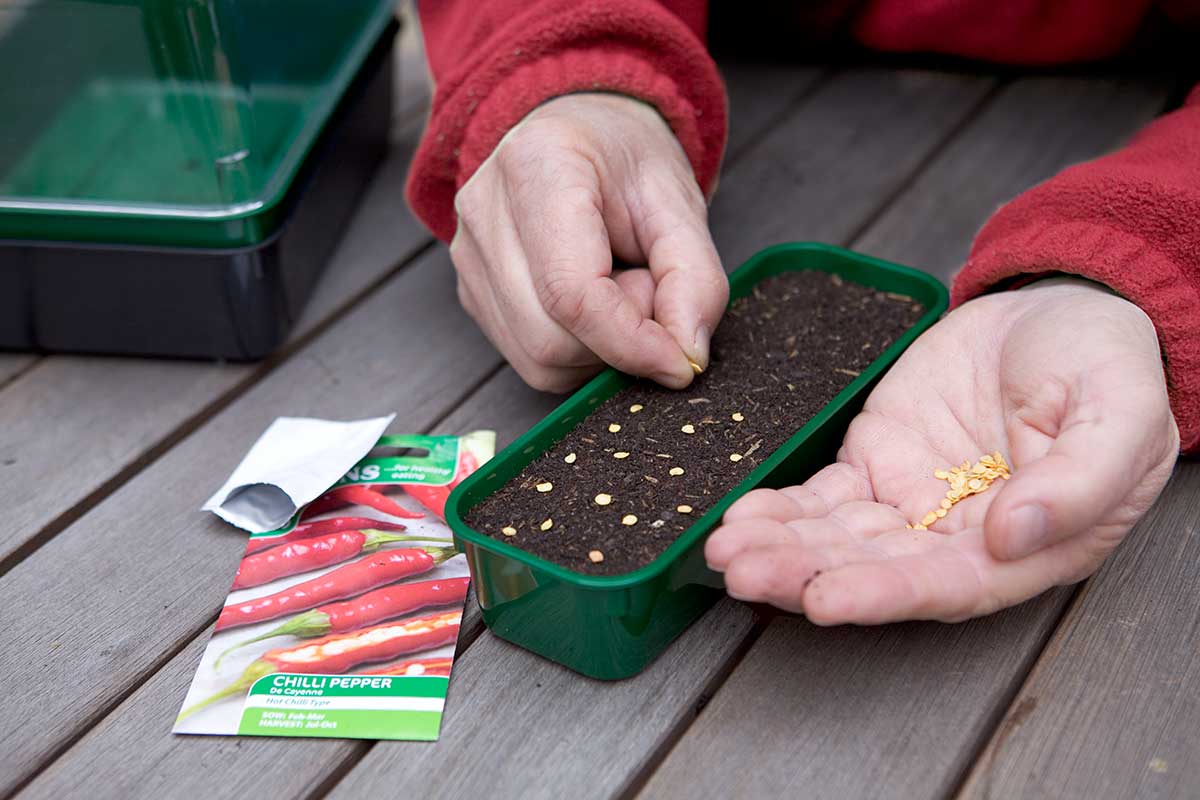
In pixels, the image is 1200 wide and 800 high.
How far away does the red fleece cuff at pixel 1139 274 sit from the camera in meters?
0.92

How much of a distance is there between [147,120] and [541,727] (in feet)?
2.87

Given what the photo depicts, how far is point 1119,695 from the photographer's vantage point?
31.8 inches

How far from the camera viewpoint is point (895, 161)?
59.1 inches

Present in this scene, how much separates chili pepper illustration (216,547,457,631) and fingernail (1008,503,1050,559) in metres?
0.45

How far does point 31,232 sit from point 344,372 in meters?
0.34

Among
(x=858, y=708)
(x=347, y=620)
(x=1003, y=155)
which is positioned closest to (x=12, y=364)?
(x=347, y=620)

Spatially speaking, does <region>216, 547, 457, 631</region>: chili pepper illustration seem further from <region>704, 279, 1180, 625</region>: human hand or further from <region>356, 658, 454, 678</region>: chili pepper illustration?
<region>704, 279, 1180, 625</region>: human hand

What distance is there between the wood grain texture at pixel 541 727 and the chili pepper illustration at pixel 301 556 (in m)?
0.15

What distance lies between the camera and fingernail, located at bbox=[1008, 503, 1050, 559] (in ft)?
2.37

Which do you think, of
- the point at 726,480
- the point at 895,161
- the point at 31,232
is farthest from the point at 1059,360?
the point at 31,232

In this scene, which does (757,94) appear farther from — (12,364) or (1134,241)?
(12,364)

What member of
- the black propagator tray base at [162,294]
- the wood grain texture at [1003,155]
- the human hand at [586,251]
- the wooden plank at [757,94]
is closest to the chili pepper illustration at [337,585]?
the human hand at [586,251]

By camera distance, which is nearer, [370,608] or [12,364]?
[370,608]

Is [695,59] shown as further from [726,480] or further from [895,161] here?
[726,480]
